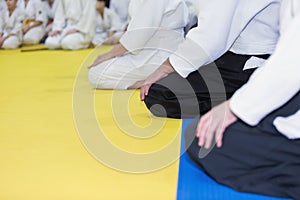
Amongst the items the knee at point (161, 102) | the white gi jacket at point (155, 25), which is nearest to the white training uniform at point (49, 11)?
the white gi jacket at point (155, 25)

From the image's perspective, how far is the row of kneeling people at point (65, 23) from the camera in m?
5.96

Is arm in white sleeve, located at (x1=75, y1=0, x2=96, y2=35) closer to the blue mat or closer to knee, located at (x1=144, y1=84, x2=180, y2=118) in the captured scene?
knee, located at (x1=144, y1=84, x2=180, y2=118)

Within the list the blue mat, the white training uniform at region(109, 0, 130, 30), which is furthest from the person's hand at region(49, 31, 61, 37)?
the blue mat

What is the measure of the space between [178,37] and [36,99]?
129 cm

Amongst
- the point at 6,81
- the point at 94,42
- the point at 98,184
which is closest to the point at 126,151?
the point at 98,184

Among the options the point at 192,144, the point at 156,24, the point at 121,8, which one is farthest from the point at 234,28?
the point at 121,8

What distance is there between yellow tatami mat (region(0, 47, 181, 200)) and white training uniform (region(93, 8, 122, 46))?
7.26ft

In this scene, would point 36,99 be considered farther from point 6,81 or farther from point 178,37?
point 178,37

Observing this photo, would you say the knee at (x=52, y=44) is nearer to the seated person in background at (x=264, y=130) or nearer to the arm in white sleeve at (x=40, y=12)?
the arm in white sleeve at (x=40, y=12)

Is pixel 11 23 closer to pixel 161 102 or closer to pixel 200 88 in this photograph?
pixel 161 102

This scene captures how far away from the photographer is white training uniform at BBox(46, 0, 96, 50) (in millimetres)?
5816

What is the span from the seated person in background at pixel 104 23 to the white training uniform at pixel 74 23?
114 mm

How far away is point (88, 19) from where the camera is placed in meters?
6.03

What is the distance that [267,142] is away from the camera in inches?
71.7
